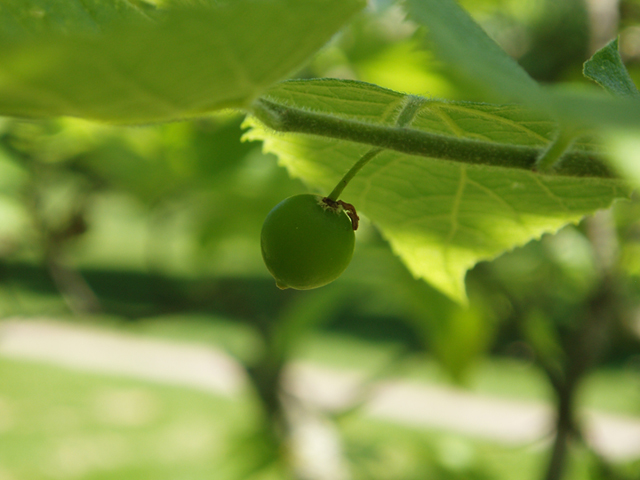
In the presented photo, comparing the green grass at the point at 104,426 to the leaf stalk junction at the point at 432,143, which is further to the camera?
the green grass at the point at 104,426

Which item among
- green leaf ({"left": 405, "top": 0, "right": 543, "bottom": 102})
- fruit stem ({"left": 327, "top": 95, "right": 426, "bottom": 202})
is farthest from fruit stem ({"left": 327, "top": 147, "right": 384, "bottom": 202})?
green leaf ({"left": 405, "top": 0, "right": 543, "bottom": 102})

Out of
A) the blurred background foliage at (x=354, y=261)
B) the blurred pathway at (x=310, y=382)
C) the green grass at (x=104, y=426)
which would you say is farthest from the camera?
the blurred pathway at (x=310, y=382)

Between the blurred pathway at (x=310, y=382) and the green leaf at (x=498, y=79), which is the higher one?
the blurred pathway at (x=310, y=382)

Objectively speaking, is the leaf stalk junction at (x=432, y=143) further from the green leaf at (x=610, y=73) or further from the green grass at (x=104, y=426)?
the green grass at (x=104, y=426)

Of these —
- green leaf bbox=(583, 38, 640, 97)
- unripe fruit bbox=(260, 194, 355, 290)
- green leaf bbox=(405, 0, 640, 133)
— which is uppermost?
unripe fruit bbox=(260, 194, 355, 290)

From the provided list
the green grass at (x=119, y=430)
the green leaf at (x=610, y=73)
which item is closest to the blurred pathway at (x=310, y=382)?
the green grass at (x=119, y=430)

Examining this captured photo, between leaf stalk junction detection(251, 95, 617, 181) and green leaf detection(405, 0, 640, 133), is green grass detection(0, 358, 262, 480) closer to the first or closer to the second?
leaf stalk junction detection(251, 95, 617, 181)
